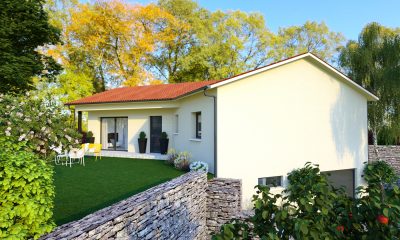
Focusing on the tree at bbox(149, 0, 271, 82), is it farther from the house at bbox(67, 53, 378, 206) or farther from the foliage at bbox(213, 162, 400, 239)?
the foliage at bbox(213, 162, 400, 239)

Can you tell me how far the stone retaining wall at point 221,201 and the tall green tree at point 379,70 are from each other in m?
14.2

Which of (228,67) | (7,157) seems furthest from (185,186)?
(228,67)

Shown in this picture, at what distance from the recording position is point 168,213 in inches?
311

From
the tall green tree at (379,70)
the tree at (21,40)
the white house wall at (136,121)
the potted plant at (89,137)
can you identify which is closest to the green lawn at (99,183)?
the white house wall at (136,121)

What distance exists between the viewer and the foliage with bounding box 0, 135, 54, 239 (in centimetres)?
385

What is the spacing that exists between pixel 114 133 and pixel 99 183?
36.3 feet

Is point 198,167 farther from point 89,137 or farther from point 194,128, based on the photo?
point 89,137

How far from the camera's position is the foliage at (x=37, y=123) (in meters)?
7.22

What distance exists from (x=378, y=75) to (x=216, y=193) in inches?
598

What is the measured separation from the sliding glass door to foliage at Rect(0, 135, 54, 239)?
1653cm

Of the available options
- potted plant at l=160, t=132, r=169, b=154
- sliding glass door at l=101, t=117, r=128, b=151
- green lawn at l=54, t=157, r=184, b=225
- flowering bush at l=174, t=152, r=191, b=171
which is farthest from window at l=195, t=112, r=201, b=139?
sliding glass door at l=101, t=117, r=128, b=151

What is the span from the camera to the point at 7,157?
417cm

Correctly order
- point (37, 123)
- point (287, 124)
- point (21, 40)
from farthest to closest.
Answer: point (287, 124), point (21, 40), point (37, 123)

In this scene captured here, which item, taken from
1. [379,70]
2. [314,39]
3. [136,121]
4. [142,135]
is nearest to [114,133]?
[136,121]
